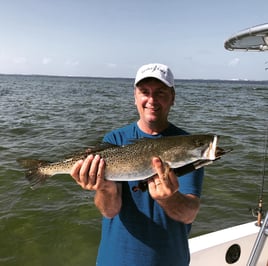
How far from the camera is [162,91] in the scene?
3.27 meters

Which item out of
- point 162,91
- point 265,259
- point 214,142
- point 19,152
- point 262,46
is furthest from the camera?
point 19,152

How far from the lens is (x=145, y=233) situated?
2980 millimetres

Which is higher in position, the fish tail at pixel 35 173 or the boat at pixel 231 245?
the fish tail at pixel 35 173

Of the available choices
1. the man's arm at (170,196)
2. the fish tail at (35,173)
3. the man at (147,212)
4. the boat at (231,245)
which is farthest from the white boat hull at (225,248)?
the fish tail at (35,173)

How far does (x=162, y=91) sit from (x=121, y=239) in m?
1.39

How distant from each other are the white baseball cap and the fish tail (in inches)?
51.9

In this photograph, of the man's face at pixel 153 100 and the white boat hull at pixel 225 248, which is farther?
the white boat hull at pixel 225 248

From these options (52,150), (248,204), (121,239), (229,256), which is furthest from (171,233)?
(52,150)

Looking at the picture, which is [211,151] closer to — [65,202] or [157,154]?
[157,154]

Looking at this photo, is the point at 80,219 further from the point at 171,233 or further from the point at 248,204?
the point at 171,233

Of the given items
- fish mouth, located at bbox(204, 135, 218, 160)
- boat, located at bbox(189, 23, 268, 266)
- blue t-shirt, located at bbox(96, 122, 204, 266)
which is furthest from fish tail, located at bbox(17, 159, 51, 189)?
boat, located at bbox(189, 23, 268, 266)

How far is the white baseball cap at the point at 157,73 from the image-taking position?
3.19m

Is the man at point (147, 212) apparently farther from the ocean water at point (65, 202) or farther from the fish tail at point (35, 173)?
the ocean water at point (65, 202)

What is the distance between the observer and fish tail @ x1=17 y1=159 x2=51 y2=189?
3574 mm
